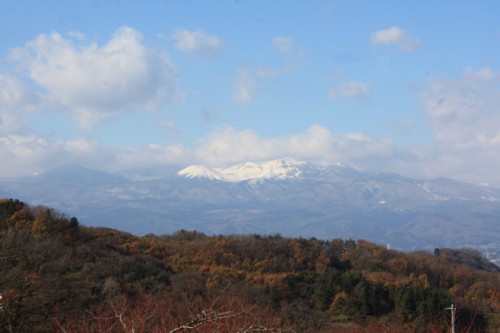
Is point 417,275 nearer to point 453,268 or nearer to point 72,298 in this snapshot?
point 453,268

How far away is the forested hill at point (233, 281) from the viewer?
17875 mm

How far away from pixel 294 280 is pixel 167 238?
2756 centimetres

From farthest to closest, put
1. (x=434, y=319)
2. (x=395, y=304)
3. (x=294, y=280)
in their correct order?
(x=294, y=280) < (x=395, y=304) < (x=434, y=319)

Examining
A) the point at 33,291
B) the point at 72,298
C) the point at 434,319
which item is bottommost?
the point at 434,319

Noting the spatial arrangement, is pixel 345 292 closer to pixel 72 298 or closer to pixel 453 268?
pixel 72 298

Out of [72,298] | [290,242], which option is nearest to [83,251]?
[72,298]

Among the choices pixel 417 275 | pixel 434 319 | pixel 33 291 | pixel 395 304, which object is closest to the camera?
pixel 33 291

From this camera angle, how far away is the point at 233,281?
130 ft

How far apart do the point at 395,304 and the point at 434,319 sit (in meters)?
4.62

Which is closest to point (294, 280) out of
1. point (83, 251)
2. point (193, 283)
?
point (193, 283)

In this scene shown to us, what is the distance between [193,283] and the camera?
3206 centimetres

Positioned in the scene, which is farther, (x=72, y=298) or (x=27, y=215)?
(x=27, y=215)

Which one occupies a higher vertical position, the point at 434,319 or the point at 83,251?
the point at 83,251

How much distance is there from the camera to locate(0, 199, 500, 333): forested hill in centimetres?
1788
